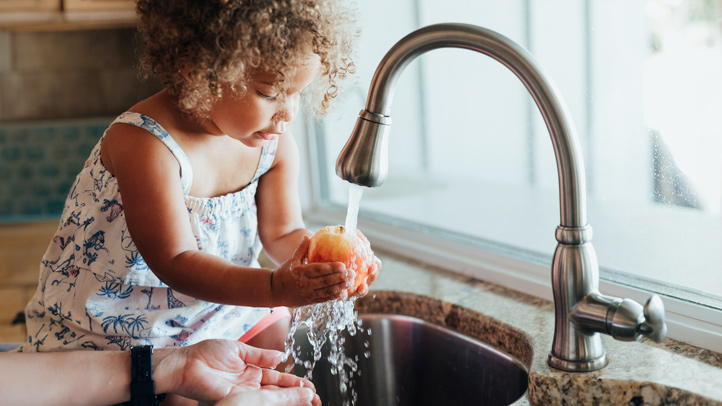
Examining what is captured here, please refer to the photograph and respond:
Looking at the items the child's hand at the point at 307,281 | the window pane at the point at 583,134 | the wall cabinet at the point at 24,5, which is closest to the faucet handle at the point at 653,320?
the window pane at the point at 583,134

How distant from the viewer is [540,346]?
3.01 feet

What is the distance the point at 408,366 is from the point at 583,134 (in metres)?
0.48

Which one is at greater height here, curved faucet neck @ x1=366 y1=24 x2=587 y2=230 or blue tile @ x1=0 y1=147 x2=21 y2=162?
curved faucet neck @ x1=366 y1=24 x2=587 y2=230

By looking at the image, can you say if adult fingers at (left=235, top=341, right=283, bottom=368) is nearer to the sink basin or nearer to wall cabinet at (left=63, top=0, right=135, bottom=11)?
the sink basin

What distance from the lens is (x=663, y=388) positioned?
0.78 m

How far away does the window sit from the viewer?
3.14 ft

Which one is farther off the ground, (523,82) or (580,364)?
(523,82)

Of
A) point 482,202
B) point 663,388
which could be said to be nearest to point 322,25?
point 663,388

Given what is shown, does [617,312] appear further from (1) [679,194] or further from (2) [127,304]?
(2) [127,304]

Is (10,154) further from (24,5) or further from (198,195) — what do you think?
(198,195)

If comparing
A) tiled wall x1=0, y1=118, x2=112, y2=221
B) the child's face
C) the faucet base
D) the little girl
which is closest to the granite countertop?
the faucet base

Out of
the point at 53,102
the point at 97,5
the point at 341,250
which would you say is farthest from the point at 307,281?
the point at 53,102

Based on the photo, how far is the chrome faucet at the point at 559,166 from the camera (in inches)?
29.5

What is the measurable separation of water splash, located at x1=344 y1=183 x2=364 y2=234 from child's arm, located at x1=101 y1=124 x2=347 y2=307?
90mm
